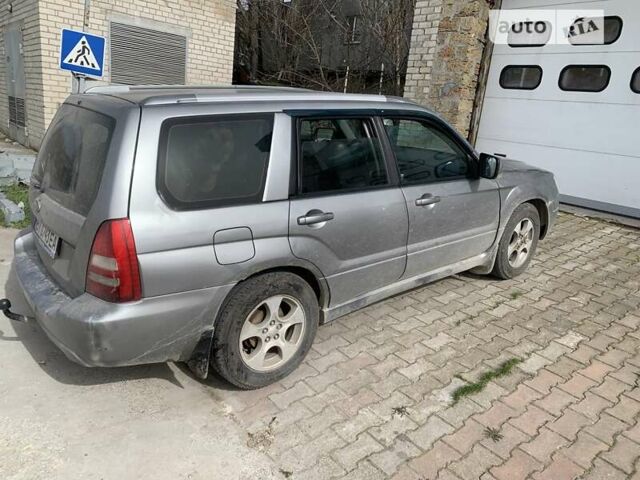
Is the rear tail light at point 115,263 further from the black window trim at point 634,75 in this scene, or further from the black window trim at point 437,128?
the black window trim at point 634,75

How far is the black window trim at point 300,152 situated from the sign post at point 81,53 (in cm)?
412

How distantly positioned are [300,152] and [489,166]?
68.0 inches

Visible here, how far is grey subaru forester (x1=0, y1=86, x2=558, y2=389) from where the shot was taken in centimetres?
Result: 221

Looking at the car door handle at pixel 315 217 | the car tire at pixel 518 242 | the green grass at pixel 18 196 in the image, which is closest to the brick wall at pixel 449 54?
the car tire at pixel 518 242

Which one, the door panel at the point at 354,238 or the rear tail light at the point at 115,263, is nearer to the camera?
the rear tail light at the point at 115,263

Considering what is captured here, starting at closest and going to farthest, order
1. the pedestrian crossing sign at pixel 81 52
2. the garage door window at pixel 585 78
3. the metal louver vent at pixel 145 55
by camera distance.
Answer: the pedestrian crossing sign at pixel 81 52, the garage door window at pixel 585 78, the metal louver vent at pixel 145 55

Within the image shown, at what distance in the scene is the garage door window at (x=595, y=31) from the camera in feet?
20.2

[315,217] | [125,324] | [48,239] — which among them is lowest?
[125,324]

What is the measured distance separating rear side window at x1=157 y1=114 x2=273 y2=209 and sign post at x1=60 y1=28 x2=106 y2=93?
4.19 m

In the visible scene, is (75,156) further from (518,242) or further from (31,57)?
(31,57)

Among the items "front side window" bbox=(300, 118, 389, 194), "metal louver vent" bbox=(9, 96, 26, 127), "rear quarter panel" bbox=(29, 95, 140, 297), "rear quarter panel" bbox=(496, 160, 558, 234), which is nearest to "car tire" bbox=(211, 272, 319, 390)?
"front side window" bbox=(300, 118, 389, 194)

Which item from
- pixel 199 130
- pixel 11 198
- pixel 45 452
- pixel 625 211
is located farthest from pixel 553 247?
pixel 11 198

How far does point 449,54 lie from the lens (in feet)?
24.7

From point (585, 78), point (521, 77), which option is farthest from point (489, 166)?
point (521, 77)
